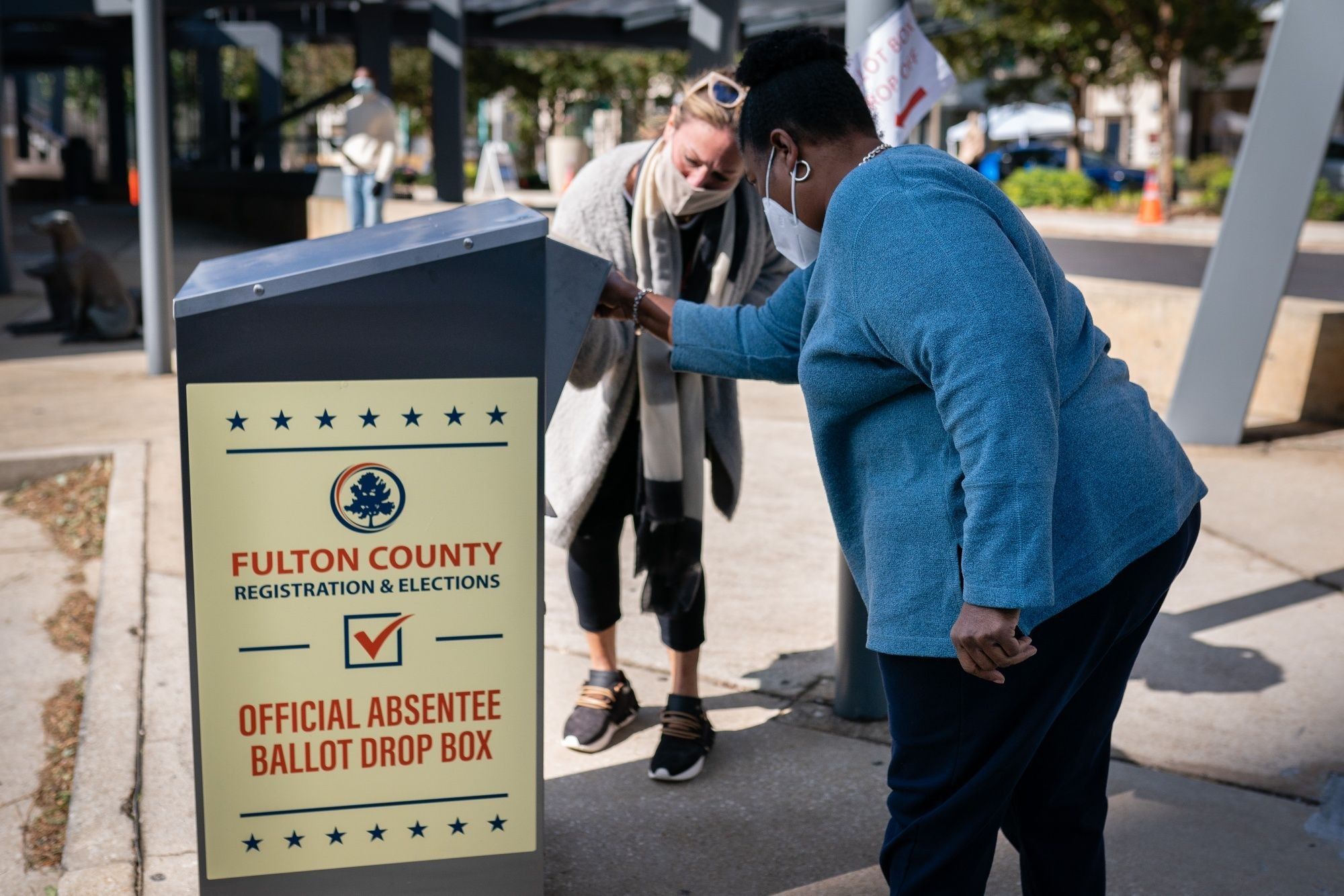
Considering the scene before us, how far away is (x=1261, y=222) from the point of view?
6.75 m

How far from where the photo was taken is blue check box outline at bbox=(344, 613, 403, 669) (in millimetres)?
2393

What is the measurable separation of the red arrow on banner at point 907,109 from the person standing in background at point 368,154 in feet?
34.2

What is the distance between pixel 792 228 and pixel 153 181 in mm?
7349

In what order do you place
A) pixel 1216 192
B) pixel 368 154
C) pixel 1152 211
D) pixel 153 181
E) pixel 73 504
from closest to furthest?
pixel 73 504 < pixel 153 181 < pixel 368 154 < pixel 1152 211 < pixel 1216 192

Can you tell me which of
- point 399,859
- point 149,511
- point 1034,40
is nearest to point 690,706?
point 399,859

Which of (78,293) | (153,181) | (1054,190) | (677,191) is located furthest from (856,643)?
(1054,190)

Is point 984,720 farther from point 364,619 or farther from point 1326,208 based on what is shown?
point 1326,208

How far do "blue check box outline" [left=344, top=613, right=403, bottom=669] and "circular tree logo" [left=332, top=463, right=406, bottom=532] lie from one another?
159 mm

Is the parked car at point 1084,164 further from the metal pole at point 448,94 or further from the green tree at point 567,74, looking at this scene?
the metal pole at point 448,94

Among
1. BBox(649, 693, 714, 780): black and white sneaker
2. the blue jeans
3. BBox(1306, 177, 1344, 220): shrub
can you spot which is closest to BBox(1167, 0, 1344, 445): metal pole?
BBox(649, 693, 714, 780): black and white sneaker

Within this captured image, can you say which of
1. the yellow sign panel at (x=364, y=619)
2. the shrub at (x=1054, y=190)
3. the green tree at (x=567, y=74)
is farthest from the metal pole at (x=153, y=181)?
the green tree at (x=567, y=74)

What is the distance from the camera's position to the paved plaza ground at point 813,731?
2982mm

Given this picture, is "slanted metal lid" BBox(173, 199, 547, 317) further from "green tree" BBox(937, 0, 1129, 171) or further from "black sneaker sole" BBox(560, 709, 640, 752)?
"green tree" BBox(937, 0, 1129, 171)

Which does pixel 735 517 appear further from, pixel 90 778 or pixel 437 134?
pixel 437 134
